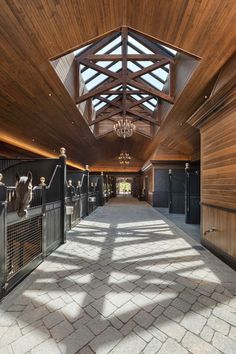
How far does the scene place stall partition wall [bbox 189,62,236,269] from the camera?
3.34 m

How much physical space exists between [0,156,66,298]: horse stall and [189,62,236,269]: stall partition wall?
3.32 metres

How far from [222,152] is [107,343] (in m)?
3.54

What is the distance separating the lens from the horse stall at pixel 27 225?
7.91 feet

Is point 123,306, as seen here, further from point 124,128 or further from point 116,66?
point 116,66

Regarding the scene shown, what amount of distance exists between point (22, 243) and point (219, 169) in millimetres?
3791

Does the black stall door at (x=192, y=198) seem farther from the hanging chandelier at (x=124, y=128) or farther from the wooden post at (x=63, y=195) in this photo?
the wooden post at (x=63, y=195)

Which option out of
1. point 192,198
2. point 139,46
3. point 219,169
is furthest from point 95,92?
point 192,198

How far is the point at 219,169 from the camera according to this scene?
3.83 meters

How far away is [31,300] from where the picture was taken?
2283 millimetres

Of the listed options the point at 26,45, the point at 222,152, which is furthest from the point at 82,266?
the point at 26,45

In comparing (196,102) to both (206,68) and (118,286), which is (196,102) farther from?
(118,286)

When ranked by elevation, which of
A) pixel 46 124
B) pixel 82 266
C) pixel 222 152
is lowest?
pixel 82 266

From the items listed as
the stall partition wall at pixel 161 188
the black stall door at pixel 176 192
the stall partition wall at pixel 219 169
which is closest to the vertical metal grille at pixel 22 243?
the stall partition wall at pixel 219 169

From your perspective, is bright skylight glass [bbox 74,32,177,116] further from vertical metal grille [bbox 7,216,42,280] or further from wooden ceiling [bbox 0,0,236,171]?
vertical metal grille [bbox 7,216,42,280]
